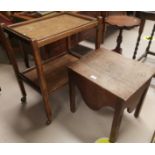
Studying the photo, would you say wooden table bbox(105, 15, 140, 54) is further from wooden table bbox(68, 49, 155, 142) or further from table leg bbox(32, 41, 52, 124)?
table leg bbox(32, 41, 52, 124)

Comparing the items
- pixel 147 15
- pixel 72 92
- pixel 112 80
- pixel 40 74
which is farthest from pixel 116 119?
pixel 147 15

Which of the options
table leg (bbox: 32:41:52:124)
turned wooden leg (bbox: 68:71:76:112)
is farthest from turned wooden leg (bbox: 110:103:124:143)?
table leg (bbox: 32:41:52:124)

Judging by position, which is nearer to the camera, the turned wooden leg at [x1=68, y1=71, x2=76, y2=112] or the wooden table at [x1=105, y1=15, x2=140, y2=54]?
the turned wooden leg at [x1=68, y1=71, x2=76, y2=112]

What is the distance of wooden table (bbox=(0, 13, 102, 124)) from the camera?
1061mm

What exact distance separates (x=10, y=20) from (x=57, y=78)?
1.25 meters

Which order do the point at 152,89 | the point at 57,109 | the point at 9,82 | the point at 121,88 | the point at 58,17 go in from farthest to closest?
the point at 9,82, the point at 152,89, the point at 57,109, the point at 58,17, the point at 121,88

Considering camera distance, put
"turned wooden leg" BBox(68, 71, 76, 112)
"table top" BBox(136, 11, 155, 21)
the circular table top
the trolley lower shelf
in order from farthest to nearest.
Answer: the circular table top, "table top" BBox(136, 11, 155, 21), the trolley lower shelf, "turned wooden leg" BBox(68, 71, 76, 112)

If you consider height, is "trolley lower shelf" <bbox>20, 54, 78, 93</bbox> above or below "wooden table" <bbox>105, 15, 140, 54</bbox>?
below

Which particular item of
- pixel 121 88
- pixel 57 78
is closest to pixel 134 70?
pixel 121 88

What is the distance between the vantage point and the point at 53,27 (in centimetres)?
123

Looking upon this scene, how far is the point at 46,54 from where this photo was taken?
1956mm

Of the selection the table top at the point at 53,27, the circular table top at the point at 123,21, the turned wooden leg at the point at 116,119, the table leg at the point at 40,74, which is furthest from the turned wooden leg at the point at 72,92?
the circular table top at the point at 123,21

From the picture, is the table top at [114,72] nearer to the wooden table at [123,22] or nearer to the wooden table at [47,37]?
the wooden table at [47,37]
